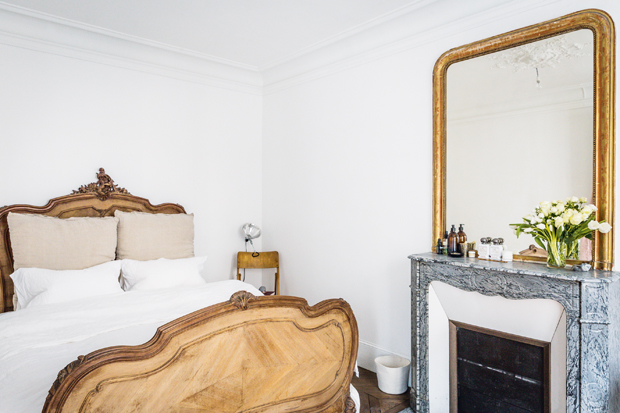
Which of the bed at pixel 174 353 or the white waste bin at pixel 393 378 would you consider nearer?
the bed at pixel 174 353

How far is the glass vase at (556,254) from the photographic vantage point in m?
2.29

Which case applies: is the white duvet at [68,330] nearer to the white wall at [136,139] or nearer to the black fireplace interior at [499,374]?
the white wall at [136,139]

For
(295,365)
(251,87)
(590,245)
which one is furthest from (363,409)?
(251,87)

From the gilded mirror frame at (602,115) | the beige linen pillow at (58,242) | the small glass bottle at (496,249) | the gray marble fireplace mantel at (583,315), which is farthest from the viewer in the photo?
the beige linen pillow at (58,242)

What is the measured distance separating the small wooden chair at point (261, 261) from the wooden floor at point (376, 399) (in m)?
1.41

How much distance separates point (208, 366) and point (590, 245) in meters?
2.15

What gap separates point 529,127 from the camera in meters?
Answer: 2.57

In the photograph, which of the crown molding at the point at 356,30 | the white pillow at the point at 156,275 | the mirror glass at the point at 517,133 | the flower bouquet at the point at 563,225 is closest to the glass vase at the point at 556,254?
the flower bouquet at the point at 563,225

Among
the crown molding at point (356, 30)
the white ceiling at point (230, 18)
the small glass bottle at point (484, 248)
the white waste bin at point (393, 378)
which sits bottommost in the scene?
the white waste bin at point (393, 378)

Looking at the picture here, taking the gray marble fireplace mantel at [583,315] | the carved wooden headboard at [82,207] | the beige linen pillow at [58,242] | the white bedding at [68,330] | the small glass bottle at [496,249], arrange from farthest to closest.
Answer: the carved wooden headboard at [82,207] → the beige linen pillow at [58,242] → the small glass bottle at [496,249] → the gray marble fireplace mantel at [583,315] → the white bedding at [68,330]

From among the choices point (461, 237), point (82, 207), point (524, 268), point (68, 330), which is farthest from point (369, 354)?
point (82, 207)

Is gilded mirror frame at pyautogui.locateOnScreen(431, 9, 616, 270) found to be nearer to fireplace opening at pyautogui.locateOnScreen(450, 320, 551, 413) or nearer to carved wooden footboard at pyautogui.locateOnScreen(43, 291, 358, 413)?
fireplace opening at pyautogui.locateOnScreen(450, 320, 551, 413)

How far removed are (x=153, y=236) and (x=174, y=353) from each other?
2.02 meters

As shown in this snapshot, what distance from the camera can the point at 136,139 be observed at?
3783 mm
